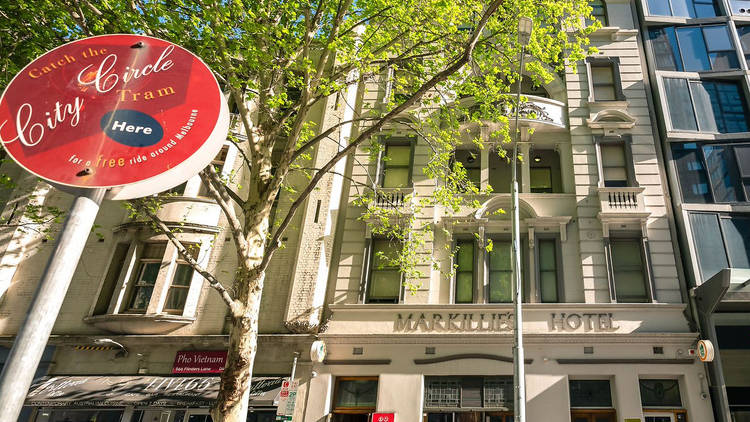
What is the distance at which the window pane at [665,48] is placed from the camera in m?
17.7

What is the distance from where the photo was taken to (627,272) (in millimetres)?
14984

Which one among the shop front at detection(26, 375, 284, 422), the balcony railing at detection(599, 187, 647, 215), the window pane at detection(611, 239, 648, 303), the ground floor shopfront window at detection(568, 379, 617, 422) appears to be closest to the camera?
the ground floor shopfront window at detection(568, 379, 617, 422)

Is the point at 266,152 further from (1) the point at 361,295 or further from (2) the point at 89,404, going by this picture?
(2) the point at 89,404

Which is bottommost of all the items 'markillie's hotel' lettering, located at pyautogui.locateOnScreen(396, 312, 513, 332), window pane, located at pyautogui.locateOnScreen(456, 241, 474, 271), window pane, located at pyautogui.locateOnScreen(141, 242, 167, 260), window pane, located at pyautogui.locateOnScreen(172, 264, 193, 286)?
'markillie's hotel' lettering, located at pyautogui.locateOnScreen(396, 312, 513, 332)

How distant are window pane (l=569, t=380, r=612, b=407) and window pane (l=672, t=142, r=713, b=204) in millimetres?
7055

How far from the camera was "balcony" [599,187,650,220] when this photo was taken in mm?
14984

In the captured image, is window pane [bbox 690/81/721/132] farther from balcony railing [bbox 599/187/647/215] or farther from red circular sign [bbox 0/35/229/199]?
red circular sign [bbox 0/35/229/199]

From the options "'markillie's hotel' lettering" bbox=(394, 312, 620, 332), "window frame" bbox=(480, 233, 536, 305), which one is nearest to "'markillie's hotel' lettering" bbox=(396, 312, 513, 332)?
"'markillie's hotel' lettering" bbox=(394, 312, 620, 332)

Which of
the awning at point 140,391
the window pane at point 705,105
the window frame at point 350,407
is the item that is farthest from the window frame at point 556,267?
the awning at point 140,391

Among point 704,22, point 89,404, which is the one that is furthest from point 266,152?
point 704,22

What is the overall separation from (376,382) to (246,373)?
6.84 meters

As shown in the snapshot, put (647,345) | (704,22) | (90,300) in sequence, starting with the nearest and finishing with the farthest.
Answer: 1. (647,345)
2. (90,300)
3. (704,22)

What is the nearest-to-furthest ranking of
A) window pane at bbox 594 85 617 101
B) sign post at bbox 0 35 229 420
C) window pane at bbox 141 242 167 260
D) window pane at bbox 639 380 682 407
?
sign post at bbox 0 35 229 420
window pane at bbox 639 380 682 407
window pane at bbox 141 242 167 260
window pane at bbox 594 85 617 101

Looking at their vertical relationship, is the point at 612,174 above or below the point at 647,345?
above
